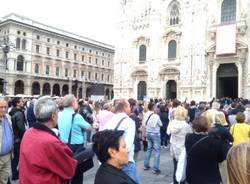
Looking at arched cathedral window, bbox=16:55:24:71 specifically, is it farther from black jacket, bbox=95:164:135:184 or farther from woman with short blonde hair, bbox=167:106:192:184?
black jacket, bbox=95:164:135:184

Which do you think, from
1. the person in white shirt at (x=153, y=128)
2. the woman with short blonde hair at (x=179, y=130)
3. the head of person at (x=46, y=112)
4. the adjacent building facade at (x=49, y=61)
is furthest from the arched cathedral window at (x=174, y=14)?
the head of person at (x=46, y=112)

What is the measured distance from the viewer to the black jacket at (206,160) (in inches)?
161

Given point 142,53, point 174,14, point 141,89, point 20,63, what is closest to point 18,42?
point 20,63

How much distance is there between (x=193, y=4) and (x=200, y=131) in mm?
26692

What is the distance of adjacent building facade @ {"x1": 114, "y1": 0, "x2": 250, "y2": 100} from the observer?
26.6 metres

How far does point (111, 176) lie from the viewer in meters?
2.37

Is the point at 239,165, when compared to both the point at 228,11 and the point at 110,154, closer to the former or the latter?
the point at 110,154

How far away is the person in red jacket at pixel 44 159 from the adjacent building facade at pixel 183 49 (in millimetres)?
24854

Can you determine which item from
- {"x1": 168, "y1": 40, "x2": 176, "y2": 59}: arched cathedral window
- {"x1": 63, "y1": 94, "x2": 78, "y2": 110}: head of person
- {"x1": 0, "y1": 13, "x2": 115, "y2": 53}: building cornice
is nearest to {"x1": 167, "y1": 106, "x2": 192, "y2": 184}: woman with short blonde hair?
{"x1": 63, "y1": 94, "x2": 78, "y2": 110}: head of person

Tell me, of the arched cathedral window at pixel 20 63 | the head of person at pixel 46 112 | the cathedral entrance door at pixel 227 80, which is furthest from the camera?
the arched cathedral window at pixel 20 63

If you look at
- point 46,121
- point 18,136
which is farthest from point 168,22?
point 46,121

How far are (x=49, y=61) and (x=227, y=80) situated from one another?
2754 cm

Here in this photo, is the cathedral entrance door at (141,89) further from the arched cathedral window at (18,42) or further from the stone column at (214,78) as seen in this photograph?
the arched cathedral window at (18,42)

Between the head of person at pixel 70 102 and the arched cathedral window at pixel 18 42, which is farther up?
the arched cathedral window at pixel 18 42
